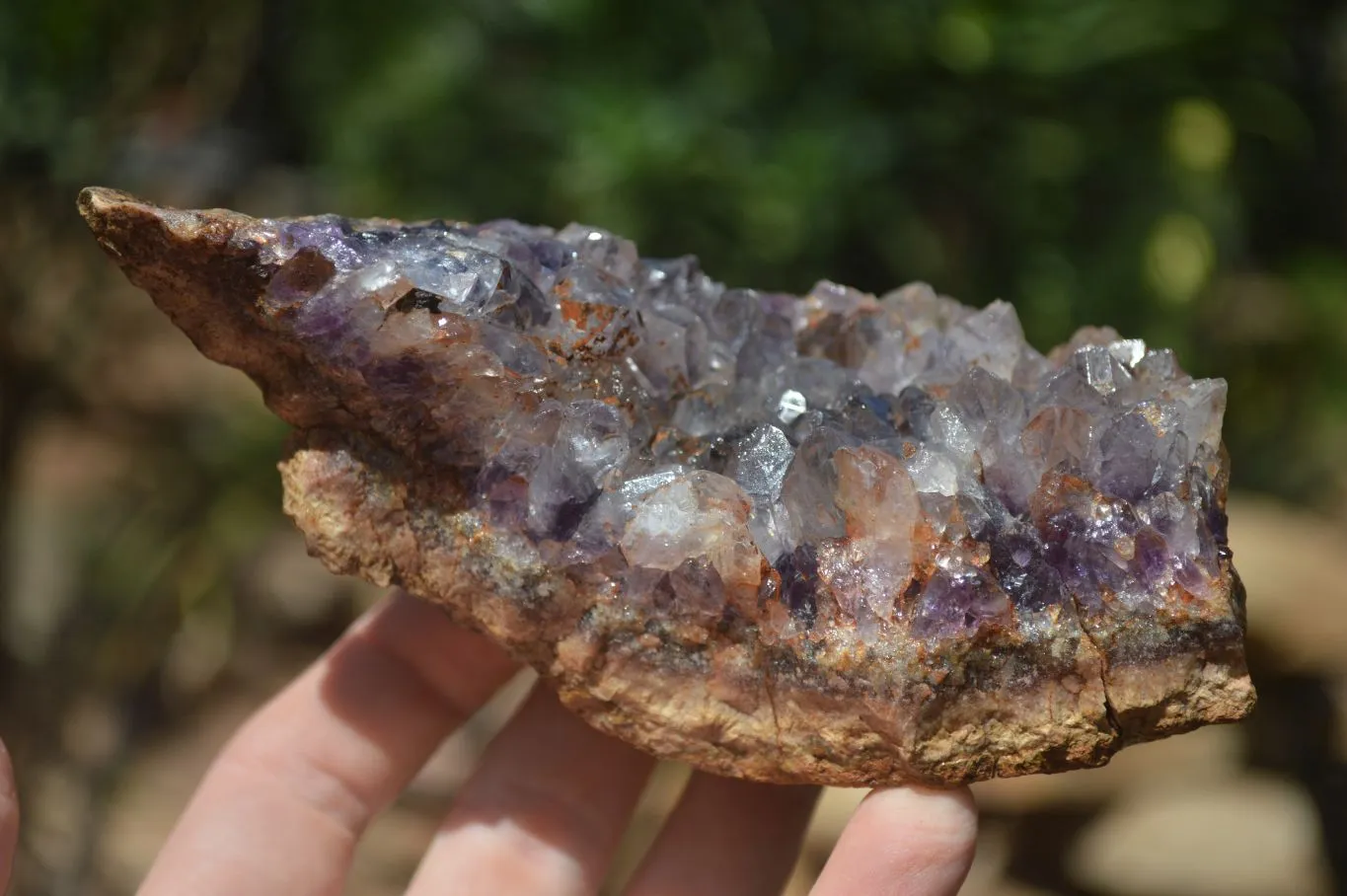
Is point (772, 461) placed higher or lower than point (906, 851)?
higher

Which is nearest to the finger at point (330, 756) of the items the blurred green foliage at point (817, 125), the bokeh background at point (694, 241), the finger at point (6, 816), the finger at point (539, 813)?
the finger at point (539, 813)

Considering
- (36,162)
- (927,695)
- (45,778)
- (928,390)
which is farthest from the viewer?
(45,778)

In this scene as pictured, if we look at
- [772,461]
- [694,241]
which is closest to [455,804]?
[772,461]

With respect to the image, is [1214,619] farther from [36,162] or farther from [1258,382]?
[1258,382]

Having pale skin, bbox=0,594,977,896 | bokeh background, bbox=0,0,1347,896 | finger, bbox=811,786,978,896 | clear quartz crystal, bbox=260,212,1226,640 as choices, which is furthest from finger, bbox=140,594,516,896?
bokeh background, bbox=0,0,1347,896

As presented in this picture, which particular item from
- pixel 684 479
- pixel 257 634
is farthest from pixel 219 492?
pixel 684 479

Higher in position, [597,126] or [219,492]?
[597,126]

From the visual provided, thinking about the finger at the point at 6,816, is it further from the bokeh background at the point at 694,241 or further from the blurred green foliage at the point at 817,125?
the blurred green foliage at the point at 817,125

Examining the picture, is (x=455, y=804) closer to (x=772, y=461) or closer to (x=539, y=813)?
(x=539, y=813)
